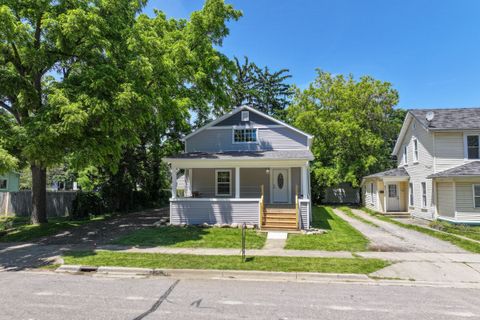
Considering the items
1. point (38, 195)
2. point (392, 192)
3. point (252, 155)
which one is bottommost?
point (392, 192)

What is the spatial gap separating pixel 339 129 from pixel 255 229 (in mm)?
16431

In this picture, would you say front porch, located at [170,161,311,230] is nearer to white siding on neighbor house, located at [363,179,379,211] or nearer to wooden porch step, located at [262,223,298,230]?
wooden porch step, located at [262,223,298,230]

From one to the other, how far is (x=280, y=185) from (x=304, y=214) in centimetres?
422

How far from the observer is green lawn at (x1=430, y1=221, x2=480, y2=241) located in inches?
526

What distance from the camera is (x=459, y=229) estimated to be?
49.3 ft

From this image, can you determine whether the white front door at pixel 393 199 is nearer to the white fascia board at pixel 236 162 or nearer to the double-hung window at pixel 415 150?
the double-hung window at pixel 415 150

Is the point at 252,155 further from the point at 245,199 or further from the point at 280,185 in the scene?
the point at 280,185

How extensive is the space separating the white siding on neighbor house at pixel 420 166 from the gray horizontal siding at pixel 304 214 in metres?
8.81

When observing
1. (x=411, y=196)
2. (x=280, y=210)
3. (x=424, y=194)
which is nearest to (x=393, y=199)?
(x=411, y=196)

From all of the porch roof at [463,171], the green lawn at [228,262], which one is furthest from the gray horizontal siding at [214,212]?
the porch roof at [463,171]

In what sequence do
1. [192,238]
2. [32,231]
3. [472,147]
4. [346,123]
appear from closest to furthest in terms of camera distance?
[192,238] → [32,231] → [472,147] → [346,123]

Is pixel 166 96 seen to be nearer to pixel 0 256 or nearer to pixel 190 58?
pixel 190 58

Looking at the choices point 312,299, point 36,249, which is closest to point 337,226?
point 312,299

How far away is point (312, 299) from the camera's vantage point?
5984 mm
